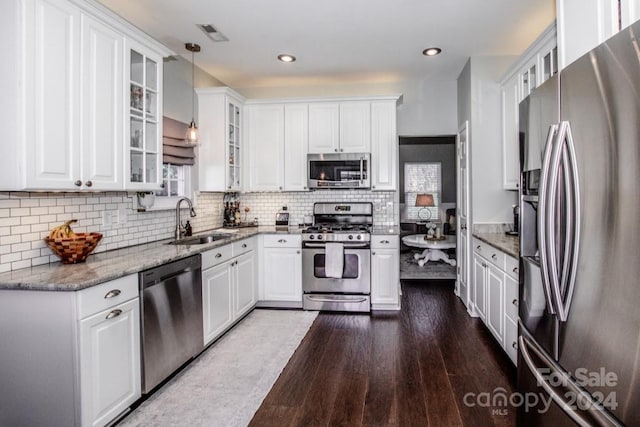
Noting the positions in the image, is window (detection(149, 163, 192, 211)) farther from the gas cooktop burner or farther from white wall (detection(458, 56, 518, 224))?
white wall (detection(458, 56, 518, 224))

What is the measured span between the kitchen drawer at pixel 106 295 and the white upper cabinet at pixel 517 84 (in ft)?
8.66

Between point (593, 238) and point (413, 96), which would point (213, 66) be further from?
point (593, 238)

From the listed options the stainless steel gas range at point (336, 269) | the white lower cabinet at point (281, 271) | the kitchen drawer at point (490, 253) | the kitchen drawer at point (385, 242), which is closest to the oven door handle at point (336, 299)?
A: the stainless steel gas range at point (336, 269)

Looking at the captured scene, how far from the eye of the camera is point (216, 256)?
10.9 ft

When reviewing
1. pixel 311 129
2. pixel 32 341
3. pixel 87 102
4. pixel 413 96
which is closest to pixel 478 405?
pixel 32 341

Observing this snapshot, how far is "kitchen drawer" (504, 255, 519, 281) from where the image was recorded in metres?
2.70

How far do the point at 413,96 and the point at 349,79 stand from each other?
85 centimetres

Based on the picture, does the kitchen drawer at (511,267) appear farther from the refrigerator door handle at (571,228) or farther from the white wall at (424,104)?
the white wall at (424,104)

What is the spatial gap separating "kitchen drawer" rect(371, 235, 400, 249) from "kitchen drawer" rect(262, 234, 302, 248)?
2.72 feet

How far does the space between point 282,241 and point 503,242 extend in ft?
7.53

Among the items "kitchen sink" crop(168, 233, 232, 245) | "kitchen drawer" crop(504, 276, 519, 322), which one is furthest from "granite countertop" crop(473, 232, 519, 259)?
"kitchen sink" crop(168, 233, 232, 245)

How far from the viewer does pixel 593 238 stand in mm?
1246

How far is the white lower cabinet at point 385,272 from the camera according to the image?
4.23 meters

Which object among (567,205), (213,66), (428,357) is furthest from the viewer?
(213,66)
